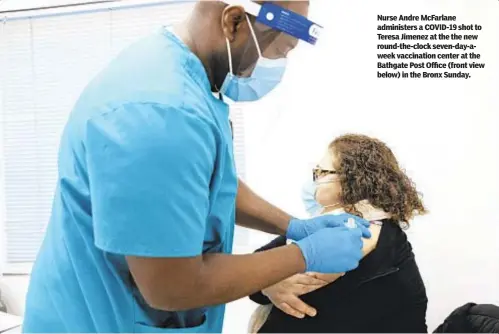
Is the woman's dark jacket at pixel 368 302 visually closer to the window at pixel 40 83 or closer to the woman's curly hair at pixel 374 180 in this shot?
the woman's curly hair at pixel 374 180

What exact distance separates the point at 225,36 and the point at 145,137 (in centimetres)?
28

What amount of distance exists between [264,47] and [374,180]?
2.49ft

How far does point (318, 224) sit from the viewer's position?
1208 millimetres

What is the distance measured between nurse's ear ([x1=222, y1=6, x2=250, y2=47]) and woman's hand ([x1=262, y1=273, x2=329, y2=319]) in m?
0.67

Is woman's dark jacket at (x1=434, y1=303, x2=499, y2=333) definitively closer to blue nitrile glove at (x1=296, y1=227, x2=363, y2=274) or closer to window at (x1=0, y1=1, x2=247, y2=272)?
blue nitrile glove at (x1=296, y1=227, x2=363, y2=274)

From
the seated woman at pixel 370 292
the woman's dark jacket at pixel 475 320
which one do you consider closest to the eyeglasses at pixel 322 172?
the seated woman at pixel 370 292

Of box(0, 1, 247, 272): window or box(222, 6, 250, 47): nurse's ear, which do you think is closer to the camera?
box(222, 6, 250, 47): nurse's ear

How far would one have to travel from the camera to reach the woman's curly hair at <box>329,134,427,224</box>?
147 centimetres

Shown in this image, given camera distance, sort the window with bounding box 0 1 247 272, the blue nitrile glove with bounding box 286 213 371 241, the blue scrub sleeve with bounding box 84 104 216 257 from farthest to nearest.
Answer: the window with bounding box 0 1 247 272 → the blue nitrile glove with bounding box 286 213 371 241 → the blue scrub sleeve with bounding box 84 104 216 257

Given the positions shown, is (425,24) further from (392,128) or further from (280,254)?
(280,254)

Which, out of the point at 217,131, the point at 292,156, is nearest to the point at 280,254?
the point at 217,131

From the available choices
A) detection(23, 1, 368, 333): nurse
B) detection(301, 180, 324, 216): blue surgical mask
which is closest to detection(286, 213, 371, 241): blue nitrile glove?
detection(23, 1, 368, 333): nurse

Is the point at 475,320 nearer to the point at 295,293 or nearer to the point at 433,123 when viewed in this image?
the point at 295,293

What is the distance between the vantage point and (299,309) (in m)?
1.26
